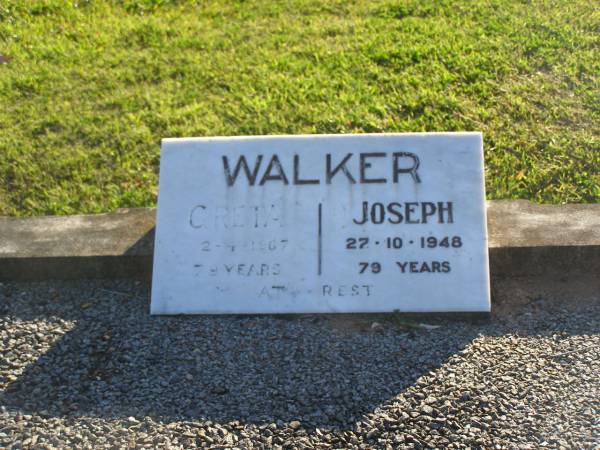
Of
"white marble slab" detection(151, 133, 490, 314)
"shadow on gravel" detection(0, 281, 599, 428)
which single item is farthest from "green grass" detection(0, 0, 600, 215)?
"shadow on gravel" detection(0, 281, 599, 428)

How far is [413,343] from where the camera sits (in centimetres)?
396

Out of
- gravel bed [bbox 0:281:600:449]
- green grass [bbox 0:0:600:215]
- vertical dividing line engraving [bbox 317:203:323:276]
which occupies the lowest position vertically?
gravel bed [bbox 0:281:600:449]

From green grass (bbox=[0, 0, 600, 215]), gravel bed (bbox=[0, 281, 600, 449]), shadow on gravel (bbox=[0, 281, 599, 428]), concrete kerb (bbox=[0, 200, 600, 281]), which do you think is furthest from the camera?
green grass (bbox=[0, 0, 600, 215])

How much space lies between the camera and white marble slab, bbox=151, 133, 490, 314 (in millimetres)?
4215

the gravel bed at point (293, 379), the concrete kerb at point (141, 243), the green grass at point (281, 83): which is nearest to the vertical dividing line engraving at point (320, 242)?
the gravel bed at point (293, 379)

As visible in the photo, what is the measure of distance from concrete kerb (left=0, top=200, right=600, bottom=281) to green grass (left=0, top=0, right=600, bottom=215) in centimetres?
36

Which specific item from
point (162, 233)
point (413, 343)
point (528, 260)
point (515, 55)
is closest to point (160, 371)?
point (162, 233)

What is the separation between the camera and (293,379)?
12.2 feet

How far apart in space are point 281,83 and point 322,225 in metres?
2.20

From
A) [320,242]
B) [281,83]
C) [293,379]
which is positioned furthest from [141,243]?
[281,83]

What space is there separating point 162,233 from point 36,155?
1838 mm

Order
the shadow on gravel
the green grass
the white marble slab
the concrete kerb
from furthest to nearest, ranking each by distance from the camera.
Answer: the green grass < the concrete kerb < the white marble slab < the shadow on gravel

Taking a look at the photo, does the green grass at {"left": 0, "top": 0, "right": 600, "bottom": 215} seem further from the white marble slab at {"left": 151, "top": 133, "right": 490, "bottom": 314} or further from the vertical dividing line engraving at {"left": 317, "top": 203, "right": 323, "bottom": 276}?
the vertical dividing line engraving at {"left": 317, "top": 203, "right": 323, "bottom": 276}

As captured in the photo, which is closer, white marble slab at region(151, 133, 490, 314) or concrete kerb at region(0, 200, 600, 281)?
white marble slab at region(151, 133, 490, 314)
